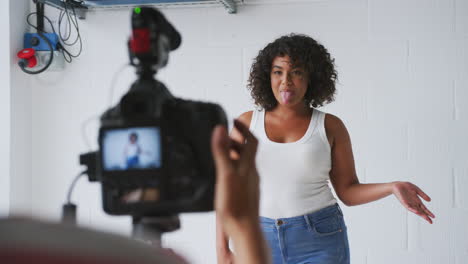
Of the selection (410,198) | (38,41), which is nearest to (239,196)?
(410,198)

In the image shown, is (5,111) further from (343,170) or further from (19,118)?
(343,170)

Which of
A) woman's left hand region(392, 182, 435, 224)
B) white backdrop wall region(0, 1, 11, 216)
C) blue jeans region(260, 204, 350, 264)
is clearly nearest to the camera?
woman's left hand region(392, 182, 435, 224)

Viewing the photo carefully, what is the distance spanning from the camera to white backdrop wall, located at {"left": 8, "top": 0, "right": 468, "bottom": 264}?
251cm

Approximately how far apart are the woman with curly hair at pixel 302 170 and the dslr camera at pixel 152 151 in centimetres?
93

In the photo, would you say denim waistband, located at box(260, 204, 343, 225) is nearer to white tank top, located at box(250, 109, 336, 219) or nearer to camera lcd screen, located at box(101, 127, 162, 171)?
white tank top, located at box(250, 109, 336, 219)

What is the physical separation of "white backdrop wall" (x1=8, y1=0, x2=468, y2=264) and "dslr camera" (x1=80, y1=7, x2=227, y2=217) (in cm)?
198

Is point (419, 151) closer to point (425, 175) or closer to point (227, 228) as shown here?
point (425, 175)

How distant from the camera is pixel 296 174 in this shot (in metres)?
1.66

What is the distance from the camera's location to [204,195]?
0.68 metres

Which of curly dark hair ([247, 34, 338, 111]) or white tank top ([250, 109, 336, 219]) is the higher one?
curly dark hair ([247, 34, 338, 111])

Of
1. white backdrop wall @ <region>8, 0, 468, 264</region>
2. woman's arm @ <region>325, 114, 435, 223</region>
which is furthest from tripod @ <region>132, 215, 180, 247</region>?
white backdrop wall @ <region>8, 0, 468, 264</region>

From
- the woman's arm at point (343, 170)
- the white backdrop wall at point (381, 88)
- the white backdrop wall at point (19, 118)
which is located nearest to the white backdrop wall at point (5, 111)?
the white backdrop wall at point (19, 118)

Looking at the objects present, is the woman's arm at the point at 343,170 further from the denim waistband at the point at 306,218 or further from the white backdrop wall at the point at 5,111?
the white backdrop wall at the point at 5,111

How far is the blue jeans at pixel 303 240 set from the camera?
1.60 m
